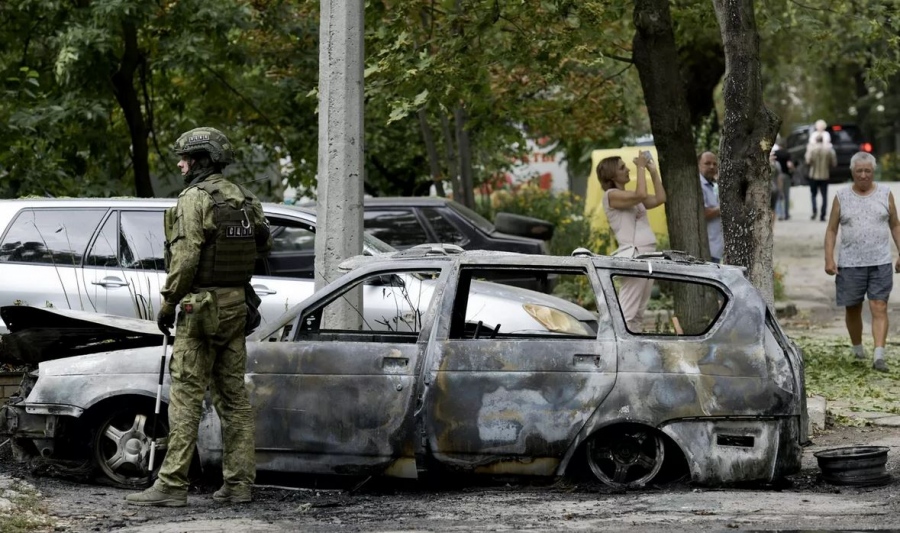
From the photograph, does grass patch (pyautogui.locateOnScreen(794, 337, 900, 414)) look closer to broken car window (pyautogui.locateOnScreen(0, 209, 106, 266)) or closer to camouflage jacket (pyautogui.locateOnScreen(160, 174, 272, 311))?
camouflage jacket (pyautogui.locateOnScreen(160, 174, 272, 311))

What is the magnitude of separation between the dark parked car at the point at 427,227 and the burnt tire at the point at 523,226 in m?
1.06

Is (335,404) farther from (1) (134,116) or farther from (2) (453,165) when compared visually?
(2) (453,165)

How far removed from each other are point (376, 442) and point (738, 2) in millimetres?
4700

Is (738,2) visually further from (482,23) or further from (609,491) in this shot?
(609,491)

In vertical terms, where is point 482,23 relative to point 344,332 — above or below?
above

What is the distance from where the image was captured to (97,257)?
430 inches

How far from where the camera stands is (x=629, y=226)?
37.6 ft

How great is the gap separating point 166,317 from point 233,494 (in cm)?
100

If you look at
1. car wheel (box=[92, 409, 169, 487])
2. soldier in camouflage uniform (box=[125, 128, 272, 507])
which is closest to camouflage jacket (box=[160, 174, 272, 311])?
soldier in camouflage uniform (box=[125, 128, 272, 507])

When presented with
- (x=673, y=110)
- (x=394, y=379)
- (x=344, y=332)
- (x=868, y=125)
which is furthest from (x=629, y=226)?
(x=868, y=125)

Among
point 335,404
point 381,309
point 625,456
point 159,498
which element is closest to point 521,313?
point 381,309

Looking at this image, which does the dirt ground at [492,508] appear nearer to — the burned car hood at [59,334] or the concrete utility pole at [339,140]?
the burned car hood at [59,334]

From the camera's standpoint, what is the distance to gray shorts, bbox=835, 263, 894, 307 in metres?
12.1

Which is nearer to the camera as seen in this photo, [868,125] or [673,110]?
[673,110]
